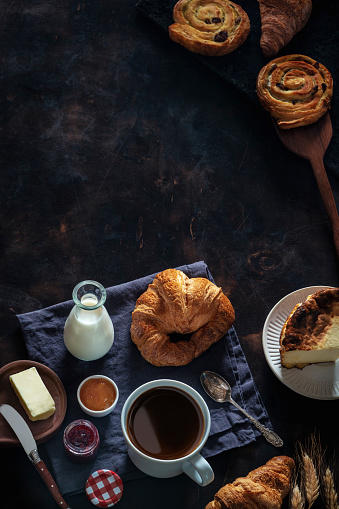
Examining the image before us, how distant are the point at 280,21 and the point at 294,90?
14.5 inches

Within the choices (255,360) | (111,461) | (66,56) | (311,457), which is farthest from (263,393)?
(66,56)

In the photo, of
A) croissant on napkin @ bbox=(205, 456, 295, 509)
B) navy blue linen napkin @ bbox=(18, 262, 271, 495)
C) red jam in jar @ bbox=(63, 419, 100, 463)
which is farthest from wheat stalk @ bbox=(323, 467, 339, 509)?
red jam in jar @ bbox=(63, 419, 100, 463)

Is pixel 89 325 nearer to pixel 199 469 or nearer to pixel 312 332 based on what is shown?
pixel 199 469

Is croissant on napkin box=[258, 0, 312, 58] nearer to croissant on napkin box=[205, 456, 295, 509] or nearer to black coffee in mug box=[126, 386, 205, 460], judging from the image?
black coffee in mug box=[126, 386, 205, 460]

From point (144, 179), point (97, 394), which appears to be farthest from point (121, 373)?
point (144, 179)

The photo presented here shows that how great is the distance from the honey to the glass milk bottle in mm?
111

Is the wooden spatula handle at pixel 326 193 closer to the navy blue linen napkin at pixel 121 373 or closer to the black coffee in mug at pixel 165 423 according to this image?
the navy blue linen napkin at pixel 121 373

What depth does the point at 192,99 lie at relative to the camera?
3.11 m

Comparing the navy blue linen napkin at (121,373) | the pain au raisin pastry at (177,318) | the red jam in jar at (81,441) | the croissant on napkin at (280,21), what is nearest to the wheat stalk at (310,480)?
the navy blue linen napkin at (121,373)

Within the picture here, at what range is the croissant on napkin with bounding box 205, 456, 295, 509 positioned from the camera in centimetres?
213

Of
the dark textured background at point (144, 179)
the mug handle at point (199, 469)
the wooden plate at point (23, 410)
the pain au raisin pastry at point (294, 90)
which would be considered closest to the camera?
the mug handle at point (199, 469)

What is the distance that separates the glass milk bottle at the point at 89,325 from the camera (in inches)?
88.3

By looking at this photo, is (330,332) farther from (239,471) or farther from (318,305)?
(239,471)

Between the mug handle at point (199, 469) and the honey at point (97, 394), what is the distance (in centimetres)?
39
